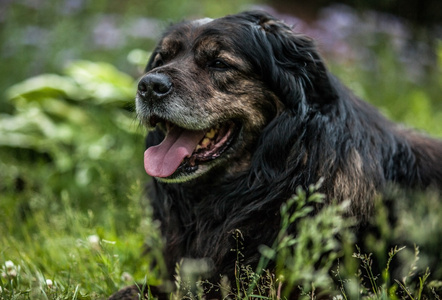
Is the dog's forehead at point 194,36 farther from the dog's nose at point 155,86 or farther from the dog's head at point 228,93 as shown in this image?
the dog's nose at point 155,86

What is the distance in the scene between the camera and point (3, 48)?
21.7 feet

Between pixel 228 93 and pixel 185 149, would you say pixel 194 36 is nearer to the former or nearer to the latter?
pixel 228 93

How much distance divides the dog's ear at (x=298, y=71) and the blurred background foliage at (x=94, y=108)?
281 mm

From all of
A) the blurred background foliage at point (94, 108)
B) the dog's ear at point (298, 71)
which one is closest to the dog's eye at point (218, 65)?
the dog's ear at point (298, 71)

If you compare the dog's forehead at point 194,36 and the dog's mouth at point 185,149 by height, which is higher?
the dog's forehead at point 194,36

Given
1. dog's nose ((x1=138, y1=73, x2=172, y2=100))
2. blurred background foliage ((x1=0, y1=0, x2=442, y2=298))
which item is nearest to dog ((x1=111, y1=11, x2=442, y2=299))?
dog's nose ((x1=138, y1=73, x2=172, y2=100))

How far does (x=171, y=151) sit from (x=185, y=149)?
0.26ft

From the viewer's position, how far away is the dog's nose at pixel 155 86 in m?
2.85

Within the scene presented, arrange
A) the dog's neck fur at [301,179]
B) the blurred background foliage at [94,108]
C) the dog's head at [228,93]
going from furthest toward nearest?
the blurred background foliage at [94,108]
the dog's head at [228,93]
the dog's neck fur at [301,179]

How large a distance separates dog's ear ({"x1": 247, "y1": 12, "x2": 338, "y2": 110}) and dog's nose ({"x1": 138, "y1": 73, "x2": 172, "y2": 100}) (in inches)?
22.5

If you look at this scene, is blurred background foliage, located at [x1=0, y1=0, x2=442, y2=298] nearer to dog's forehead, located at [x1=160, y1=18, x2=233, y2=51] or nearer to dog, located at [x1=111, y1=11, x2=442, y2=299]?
dog, located at [x1=111, y1=11, x2=442, y2=299]

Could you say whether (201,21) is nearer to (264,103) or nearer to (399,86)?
(264,103)

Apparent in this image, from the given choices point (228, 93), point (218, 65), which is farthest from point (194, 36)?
point (228, 93)

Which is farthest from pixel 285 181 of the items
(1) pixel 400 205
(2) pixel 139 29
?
(2) pixel 139 29
